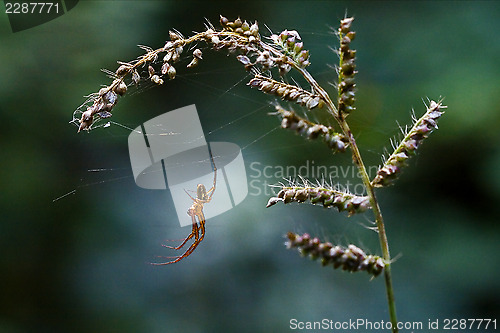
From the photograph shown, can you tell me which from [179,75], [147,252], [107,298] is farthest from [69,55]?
[107,298]

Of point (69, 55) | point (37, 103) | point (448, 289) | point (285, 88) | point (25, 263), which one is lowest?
point (448, 289)

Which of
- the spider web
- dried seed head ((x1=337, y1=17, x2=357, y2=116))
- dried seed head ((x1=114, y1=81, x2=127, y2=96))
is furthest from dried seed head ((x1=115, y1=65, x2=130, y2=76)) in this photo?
the spider web

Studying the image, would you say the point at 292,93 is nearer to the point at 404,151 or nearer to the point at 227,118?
the point at 404,151

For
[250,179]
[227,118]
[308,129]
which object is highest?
[308,129]

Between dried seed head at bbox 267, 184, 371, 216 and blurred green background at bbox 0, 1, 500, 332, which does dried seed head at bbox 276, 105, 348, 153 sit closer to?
dried seed head at bbox 267, 184, 371, 216

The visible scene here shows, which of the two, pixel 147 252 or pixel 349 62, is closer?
pixel 349 62

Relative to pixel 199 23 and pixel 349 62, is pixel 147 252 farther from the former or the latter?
pixel 349 62

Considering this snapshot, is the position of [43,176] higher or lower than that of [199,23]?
lower

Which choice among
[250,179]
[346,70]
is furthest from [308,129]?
[250,179]
